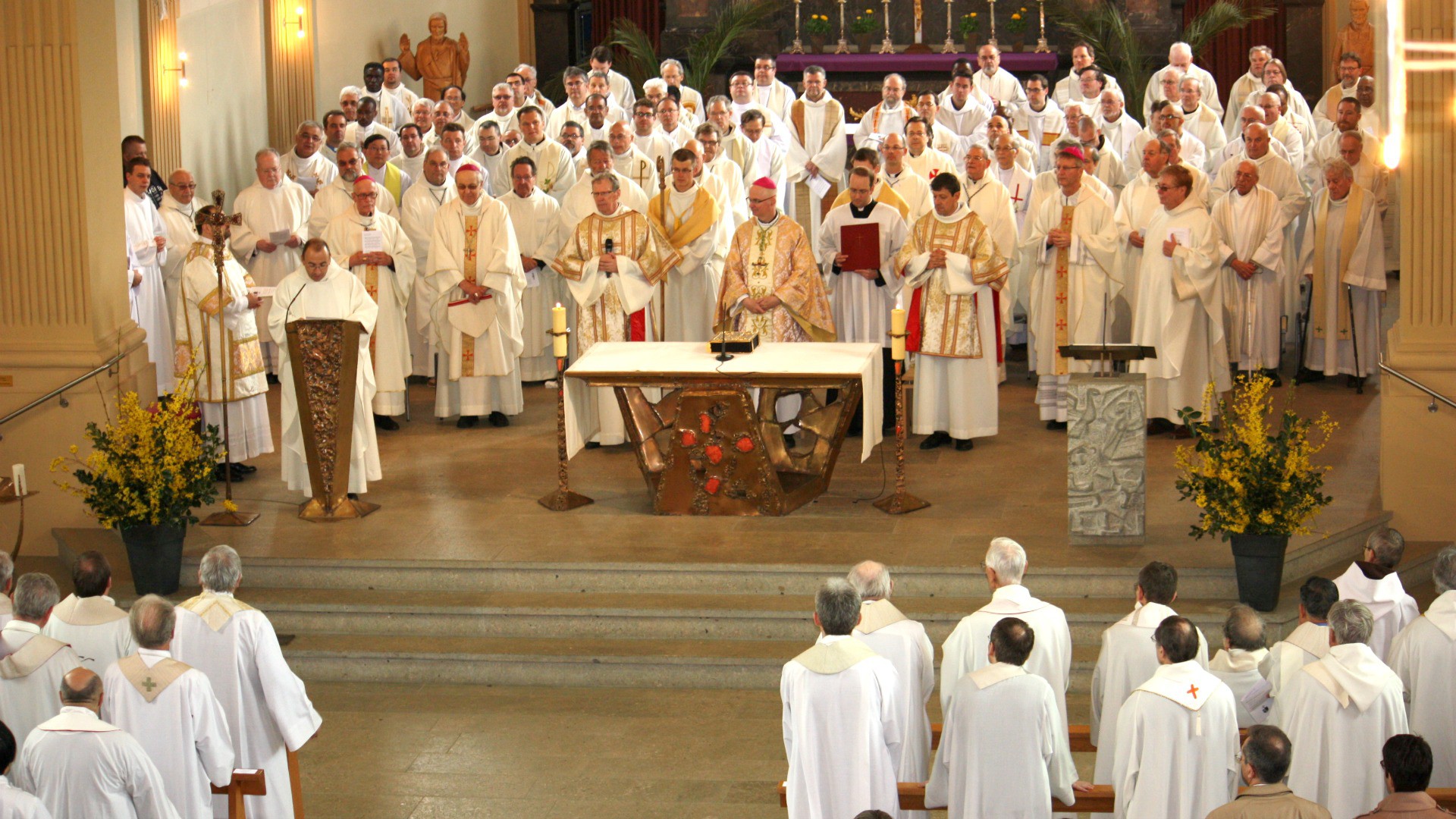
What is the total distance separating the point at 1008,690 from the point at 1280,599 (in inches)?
126

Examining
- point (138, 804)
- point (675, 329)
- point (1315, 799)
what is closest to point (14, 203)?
point (675, 329)

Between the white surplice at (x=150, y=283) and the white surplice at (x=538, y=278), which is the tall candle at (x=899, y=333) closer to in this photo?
the white surplice at (x=538, y=278)

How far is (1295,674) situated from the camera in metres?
5.76

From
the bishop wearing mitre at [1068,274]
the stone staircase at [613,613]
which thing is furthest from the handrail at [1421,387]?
the bishop wearing mitre at [1068,274]

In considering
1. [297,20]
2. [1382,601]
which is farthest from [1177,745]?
[297,20]

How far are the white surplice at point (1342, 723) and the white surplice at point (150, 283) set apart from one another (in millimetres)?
8097

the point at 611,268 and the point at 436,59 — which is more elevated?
the point at 436,59

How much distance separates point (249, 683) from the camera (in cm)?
638

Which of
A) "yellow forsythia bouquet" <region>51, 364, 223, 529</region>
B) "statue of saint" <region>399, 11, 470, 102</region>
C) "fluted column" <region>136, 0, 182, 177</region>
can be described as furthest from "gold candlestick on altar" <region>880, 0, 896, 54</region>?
"yellow forsythia bouquet" <region>51, 364, 223, 529</region>

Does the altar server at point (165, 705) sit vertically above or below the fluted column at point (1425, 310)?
below

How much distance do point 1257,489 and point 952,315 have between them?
3.34 m

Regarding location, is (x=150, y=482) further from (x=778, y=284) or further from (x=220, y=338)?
(x=778, y=284)

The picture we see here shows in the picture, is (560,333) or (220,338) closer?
(560,333)

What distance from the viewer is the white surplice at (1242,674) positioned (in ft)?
19.4
